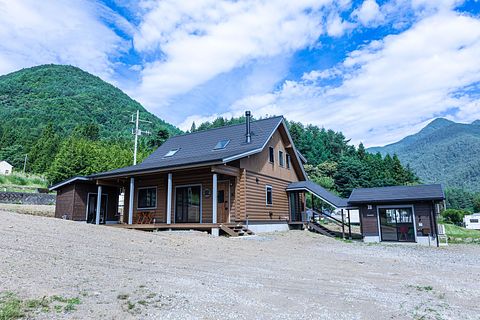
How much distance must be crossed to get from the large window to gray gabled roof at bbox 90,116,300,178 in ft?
21.1

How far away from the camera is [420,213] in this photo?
15.6m

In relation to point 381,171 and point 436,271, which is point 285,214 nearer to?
point 436,271

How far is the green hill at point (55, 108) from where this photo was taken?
73000mm

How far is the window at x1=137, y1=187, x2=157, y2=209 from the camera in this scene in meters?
18.4

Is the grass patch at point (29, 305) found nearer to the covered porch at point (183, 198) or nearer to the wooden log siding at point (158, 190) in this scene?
the covered porch at point (183, 198)

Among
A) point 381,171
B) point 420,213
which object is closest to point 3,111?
point 381,171

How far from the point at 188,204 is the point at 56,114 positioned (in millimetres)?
76037

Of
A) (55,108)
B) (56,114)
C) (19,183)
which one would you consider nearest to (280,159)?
(19,183)

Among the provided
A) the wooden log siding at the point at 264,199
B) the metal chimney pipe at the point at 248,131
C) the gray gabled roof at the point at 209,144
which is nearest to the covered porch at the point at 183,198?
the gray gabled roof at the point at 209,144

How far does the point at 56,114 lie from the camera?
81375 mm

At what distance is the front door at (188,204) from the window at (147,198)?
5.14 ft

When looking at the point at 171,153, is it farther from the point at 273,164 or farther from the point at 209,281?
the point at 209,281

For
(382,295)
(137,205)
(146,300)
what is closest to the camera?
(146,300)

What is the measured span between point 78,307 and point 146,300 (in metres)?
0.80
